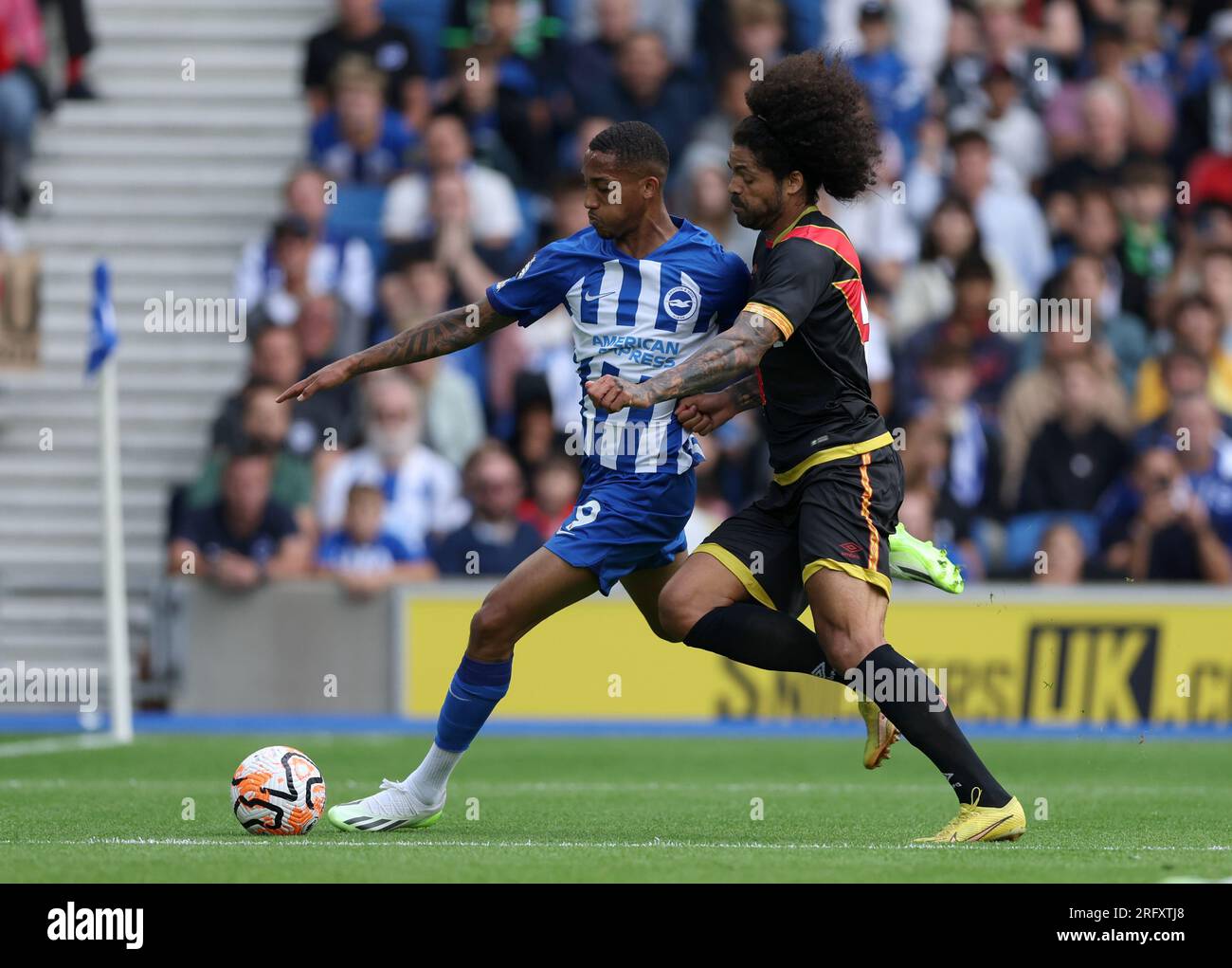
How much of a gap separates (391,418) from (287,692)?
2.16 m

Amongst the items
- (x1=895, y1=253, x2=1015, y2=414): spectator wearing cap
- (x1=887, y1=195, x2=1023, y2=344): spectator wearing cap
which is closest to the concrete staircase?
(x1=887, y1=195, x2=1023, y2=344): spectator wearing cap

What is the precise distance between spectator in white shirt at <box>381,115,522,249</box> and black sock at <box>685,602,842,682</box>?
907cm

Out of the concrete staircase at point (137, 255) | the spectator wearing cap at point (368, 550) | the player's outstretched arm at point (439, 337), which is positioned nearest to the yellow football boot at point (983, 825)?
the player's outstretched arm at point (439, 337)

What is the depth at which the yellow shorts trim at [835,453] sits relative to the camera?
7594 millimetres

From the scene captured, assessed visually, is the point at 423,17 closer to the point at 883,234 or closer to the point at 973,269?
the point at 883,234

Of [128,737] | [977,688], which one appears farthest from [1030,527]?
[128,737]

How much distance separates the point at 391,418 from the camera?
603 inches

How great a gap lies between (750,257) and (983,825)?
30.9ft

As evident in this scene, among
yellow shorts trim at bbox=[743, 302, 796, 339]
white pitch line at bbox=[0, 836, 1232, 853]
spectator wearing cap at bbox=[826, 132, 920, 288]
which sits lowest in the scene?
white pitch line at bbox=[0, 836, 1232, 853]

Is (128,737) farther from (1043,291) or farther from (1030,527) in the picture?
(1043,291)

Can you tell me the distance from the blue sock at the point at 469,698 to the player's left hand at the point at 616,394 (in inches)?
53.8

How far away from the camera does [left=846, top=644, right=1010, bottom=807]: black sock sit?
7195mm

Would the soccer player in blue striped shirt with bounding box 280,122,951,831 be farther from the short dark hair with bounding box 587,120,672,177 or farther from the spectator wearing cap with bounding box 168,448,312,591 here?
the spectator wearing cap with bounding box 168,448,312,591

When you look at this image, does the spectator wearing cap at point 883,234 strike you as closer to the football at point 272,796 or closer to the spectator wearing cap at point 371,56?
the spectator wearing cap at point 371,56
